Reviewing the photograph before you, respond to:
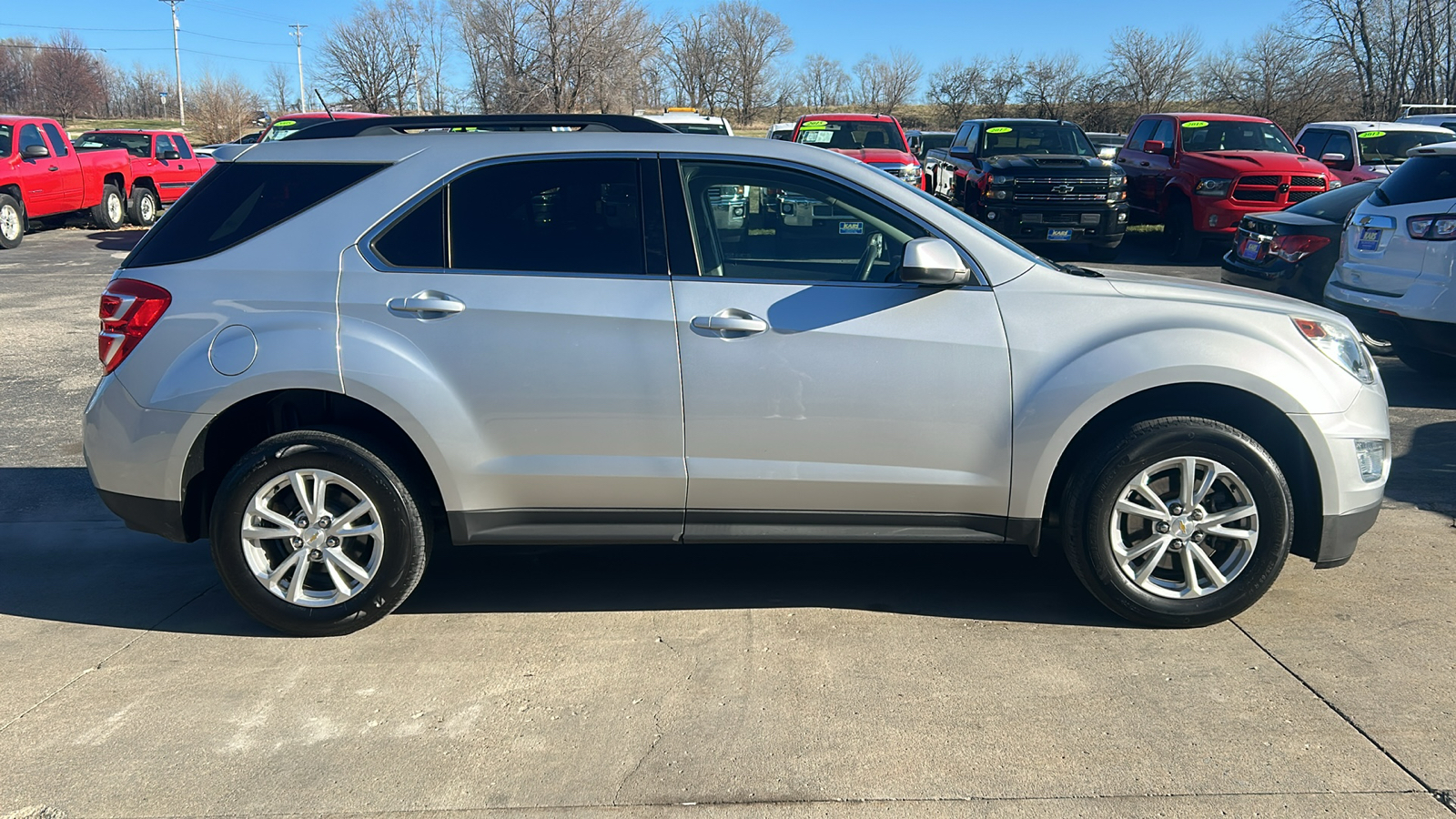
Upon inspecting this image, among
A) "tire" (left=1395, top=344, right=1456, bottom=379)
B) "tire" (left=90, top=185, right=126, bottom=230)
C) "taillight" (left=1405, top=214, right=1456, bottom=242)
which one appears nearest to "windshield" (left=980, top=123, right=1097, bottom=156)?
"tire" (left=1395, top=344, right=1456, bottom=379)

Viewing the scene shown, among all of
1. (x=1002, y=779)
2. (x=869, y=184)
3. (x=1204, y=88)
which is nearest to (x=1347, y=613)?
(x=1002, y=779)

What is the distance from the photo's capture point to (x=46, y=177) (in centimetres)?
1805

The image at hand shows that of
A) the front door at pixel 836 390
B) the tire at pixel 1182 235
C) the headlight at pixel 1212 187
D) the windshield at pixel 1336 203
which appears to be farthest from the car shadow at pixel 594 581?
the tire at pixel 1182 235

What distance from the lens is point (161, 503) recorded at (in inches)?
160

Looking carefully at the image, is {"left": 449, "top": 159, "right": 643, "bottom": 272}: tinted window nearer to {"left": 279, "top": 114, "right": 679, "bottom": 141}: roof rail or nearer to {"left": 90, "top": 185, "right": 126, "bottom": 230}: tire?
{"left": 279, "top": 114, "right": 679, "bottom": 141}: roof rail

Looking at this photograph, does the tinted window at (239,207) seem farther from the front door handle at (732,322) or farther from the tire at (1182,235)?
the tire at (1182,235)

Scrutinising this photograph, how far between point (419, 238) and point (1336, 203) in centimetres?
901

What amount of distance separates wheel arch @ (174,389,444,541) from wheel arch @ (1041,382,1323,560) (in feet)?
7.58

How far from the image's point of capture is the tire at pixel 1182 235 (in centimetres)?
1540

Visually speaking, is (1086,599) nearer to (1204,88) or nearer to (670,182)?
(670,182)

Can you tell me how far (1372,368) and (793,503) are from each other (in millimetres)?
2270

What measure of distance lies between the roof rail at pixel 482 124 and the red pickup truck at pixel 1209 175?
11597 mm

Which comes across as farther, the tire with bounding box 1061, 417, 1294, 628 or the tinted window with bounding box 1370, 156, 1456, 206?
the tinted window with bounding box 1370, 156, 1456, 206

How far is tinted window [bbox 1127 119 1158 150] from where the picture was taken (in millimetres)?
17281
